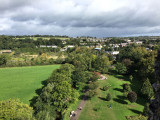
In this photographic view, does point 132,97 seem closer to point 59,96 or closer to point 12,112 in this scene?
point 59,96

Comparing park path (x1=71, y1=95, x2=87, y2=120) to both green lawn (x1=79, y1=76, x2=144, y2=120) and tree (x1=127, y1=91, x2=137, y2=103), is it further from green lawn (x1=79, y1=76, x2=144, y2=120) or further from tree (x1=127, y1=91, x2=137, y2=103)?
tree (x1=127, y1=91, x2=137, y2=103)

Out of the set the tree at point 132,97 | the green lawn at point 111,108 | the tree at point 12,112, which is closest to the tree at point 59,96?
the green lawn at point 111,108

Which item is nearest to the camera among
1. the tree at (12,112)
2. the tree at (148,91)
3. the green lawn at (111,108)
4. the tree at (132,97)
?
the tree at (12,112)

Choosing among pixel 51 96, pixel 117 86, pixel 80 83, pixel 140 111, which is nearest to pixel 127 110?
pixel 140 111

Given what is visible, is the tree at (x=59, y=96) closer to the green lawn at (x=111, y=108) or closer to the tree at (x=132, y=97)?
the green lawn at (x=111, y=108)

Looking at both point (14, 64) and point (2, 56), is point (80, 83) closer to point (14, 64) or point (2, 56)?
point (14, 64)

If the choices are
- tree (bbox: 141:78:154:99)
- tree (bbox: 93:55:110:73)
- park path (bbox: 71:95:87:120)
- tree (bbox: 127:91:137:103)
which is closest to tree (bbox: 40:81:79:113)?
park path (bbox: 71:95:87:120)

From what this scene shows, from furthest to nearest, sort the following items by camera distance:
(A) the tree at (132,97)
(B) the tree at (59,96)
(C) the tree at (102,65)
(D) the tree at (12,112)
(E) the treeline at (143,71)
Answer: (C) the tree at (102,65) < (E) the treeline at (143,71) < (A) the tree at (132,97) < (B) the tree at (59,96) < (D) the tree at (12,112)

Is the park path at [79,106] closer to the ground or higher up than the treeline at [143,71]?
closer to the ground

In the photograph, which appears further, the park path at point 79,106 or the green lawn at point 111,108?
the green lawn at point 111,108

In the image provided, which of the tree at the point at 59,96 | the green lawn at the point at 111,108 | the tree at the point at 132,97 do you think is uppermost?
the tree at the point at 59,96

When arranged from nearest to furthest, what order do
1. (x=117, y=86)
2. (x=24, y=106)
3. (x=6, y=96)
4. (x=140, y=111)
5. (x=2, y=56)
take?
(x=24, y=106), (x=140, y=111), (x=6, y=96), (x=117, y=86), (x=2, y=56)
